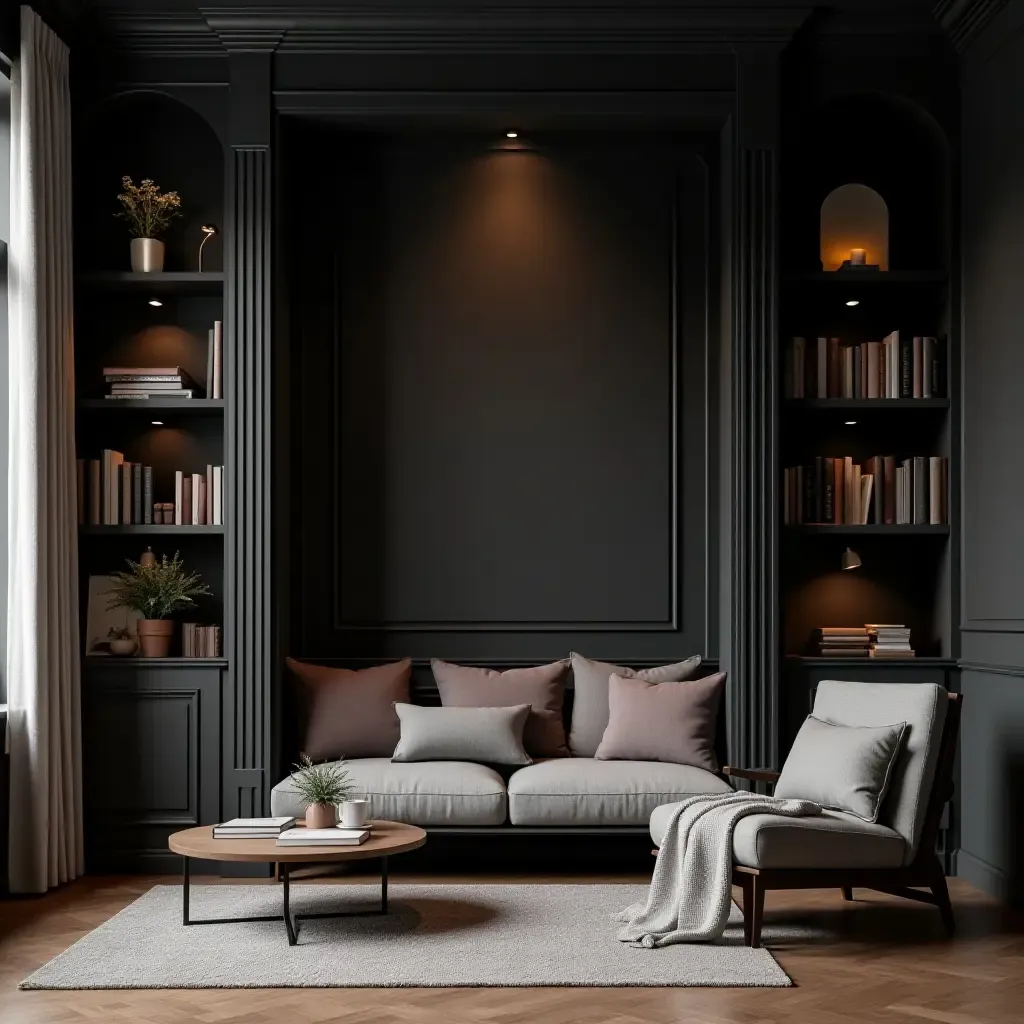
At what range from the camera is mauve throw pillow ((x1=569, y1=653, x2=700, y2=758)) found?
593 centimetres

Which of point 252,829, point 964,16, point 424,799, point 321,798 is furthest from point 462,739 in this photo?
point 964,16

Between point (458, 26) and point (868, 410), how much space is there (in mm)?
2530

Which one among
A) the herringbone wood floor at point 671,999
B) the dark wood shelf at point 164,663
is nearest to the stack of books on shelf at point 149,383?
the dark wood shelf at point 164,663

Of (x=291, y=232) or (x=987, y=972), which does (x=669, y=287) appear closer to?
(x=291, y=232)

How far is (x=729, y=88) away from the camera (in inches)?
235

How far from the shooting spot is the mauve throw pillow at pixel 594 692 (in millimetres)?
5934

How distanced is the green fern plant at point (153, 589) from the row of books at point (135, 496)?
0.64 ft

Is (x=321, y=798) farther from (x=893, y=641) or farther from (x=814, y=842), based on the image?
(x=893, y=641)

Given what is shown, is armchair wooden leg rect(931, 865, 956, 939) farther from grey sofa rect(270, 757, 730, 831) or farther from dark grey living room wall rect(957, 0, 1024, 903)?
grey sofa rect(270, 757, 730, 831)

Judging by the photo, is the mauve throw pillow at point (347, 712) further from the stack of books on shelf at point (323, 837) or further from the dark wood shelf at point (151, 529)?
the stack of books on shelf at point (323, 837)

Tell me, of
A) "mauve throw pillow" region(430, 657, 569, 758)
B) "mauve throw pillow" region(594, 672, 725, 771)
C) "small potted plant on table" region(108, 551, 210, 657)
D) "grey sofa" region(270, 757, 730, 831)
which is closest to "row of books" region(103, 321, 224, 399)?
"small potted plant on table" region(108, 551, 210, 657)

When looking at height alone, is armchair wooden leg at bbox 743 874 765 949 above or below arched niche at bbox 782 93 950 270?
below

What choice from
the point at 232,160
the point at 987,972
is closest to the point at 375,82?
the point at 232,160

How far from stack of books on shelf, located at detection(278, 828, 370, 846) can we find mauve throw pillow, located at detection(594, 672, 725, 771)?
1468mm
